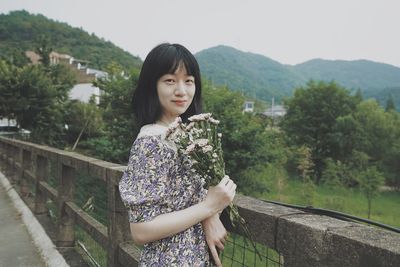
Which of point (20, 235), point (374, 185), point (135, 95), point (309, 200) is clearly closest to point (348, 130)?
point (374, 185)

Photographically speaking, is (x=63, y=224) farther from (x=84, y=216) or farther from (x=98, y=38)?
(x=98, y=38)

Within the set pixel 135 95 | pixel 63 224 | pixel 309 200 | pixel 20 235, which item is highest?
pixel 135 95

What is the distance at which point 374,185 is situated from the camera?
26.3 metres

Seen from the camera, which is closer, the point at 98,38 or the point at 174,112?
the point at 174,112

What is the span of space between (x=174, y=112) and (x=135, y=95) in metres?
0.20

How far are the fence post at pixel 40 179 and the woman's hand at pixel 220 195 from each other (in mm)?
4252

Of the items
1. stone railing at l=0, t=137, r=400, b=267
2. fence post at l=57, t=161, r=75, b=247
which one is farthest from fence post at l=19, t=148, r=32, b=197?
stone railing at l=0, t=137, r=400, b=267

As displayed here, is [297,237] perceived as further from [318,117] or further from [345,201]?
[318,117]

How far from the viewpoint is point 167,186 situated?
1.46 meters

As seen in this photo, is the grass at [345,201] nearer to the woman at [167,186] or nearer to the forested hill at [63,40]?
the woman at [167,186]

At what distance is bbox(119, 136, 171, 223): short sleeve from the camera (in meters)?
1.39

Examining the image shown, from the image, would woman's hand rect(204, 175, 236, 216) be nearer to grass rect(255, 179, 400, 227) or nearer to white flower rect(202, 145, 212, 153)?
white flower rect(202, 145, 212, 153)

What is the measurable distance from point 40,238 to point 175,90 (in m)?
3.38

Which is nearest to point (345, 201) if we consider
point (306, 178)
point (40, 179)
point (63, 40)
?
point (306, 178)
